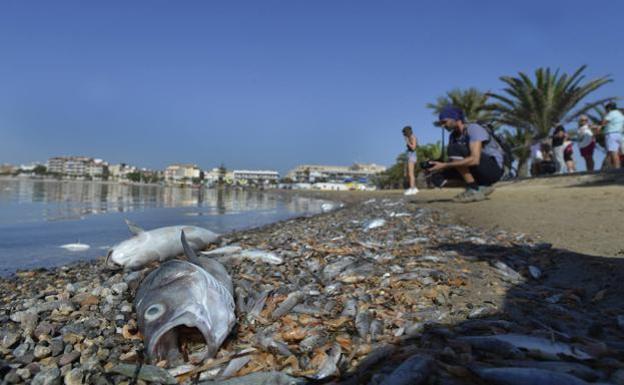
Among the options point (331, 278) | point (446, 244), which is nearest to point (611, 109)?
point (446, 244)

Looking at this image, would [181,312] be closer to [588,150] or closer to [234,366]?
[234,366]

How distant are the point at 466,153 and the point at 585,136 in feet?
29.7

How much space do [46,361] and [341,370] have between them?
1.70 m

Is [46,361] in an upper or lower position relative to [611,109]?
lower

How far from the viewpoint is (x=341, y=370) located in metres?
2.00

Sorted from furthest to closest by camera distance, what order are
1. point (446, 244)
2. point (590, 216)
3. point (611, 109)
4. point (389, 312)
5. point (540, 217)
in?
point (611, 109) < point (540, 217) < point (590, 216) < point (446, 244) < point (389, 312)

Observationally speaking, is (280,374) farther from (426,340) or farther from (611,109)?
(611,109)

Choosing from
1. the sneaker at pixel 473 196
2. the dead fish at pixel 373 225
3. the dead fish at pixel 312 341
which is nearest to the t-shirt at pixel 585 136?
the sneaker at pixel 473 196

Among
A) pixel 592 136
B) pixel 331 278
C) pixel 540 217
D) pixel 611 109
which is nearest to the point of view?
pixel 331 278

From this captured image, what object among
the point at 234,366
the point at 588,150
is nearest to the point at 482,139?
the point at 234,366

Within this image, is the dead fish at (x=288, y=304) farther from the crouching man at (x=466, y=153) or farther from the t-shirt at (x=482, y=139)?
the t-shirt at (x=482, y=139)

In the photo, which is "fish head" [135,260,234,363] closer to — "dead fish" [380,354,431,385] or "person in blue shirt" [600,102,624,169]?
"dead fish" [380,354,431,385]

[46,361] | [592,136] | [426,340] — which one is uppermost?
[592,136]

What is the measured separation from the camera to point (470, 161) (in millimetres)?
7699
